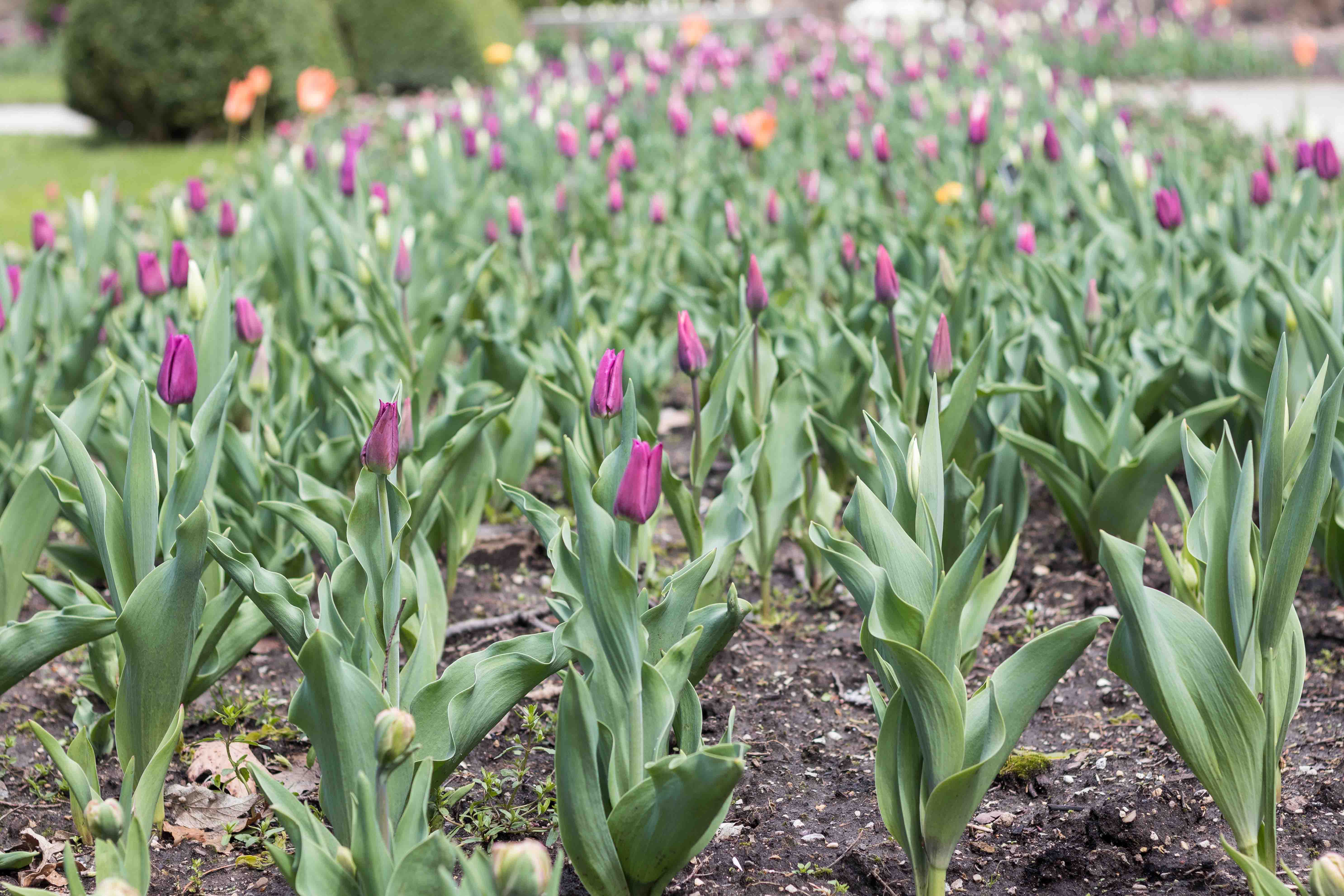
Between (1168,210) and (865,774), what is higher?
(1168,210)

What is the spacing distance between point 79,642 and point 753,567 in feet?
4.25

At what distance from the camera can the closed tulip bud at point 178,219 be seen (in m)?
3.50

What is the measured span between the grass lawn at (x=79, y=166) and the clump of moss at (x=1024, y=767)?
18.6 ft

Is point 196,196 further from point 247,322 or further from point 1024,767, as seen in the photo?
point 1024,767

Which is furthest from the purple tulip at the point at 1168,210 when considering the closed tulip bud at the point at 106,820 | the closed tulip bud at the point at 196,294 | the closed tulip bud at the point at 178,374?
the closed tulip bud at the point at 106,820

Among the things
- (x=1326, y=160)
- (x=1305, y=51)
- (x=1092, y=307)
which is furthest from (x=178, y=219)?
(x=1305, y=51)

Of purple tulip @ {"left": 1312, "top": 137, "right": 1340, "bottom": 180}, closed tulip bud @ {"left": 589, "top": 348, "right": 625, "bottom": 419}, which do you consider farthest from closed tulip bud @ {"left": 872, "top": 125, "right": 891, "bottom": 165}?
closed tulip bud @ {"left": 589, "top": 348, "right": 625, "bottom": 419}

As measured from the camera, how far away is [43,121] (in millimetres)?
11852

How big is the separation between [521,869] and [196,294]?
1.75 metres

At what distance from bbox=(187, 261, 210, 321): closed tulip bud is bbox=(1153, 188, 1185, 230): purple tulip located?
237 cm

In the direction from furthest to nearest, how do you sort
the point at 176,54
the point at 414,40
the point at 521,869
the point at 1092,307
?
1. the point at 414,40
2. the point at 176,54
3. the point at 1092,307
4. the point at 521,869

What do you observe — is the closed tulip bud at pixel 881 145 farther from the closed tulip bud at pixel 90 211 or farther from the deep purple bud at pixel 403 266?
the closed tulip bud at pixel 90 211

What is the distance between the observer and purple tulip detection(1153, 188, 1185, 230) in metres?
3.25

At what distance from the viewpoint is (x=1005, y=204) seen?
4469 millimetres
